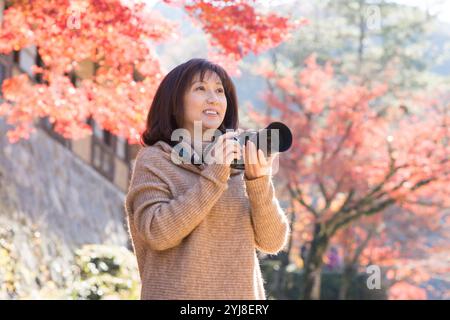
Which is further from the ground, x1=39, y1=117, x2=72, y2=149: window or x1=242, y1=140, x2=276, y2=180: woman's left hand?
x1=39, y1=117, x2=72, y2=149: window

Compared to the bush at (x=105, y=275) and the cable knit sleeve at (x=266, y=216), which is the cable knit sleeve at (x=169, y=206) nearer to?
the cable knit sleeve at (x=266, y=216)

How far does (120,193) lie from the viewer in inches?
644

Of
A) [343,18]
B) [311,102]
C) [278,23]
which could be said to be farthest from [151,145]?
[343,18]

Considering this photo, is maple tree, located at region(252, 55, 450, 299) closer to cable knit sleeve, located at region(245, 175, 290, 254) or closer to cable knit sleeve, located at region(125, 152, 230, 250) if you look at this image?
cable knit sleeve, located at region(245, 175, 290, 254)

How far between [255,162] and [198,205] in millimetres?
261

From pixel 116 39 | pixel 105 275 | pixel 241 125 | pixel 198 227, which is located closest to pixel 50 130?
pixel 105 275

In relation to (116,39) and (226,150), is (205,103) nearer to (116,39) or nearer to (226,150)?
(226,150)

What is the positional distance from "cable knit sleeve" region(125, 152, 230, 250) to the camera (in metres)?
0.11

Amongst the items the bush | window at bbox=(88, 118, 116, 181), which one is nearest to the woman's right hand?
the bush

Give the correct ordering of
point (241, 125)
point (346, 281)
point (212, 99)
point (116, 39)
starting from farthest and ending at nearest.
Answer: point (346, 281)
point (241, 125)
point (116, 39)
point (212, 99)

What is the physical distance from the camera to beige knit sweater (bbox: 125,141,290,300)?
2709 mm

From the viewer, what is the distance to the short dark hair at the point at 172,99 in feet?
9.85

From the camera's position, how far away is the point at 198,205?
8.86ft

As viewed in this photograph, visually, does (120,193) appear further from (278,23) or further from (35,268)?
(278,23)
